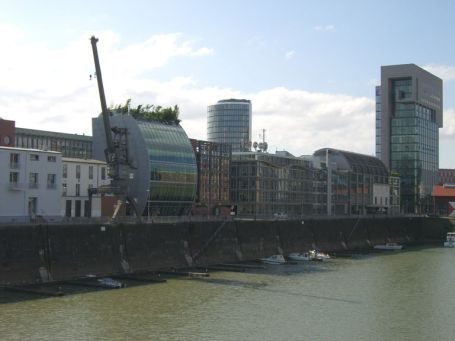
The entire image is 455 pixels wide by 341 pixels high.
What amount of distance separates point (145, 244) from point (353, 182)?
10885cm

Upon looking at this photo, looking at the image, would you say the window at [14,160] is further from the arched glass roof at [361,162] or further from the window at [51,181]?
the arched glass roof at [361,162]

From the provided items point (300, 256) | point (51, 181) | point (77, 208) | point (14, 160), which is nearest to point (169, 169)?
point (77, 208)

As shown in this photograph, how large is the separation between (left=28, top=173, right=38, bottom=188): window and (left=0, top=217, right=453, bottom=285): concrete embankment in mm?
11636

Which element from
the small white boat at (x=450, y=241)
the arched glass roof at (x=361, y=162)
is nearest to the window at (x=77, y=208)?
the small white boat at (x=450, y=241)

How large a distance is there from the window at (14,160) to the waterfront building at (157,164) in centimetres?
2960

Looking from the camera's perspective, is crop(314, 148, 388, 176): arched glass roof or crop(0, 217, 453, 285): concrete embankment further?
crop(314, 148, 388, 176): arched glass roof

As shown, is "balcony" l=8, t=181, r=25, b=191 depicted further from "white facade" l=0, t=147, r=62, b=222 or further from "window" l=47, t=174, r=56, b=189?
"window" l=47, t=174, r=56, b=189

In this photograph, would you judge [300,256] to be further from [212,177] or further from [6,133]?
[6,133]

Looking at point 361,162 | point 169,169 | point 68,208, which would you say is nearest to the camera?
point 68,208

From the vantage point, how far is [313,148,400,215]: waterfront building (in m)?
173

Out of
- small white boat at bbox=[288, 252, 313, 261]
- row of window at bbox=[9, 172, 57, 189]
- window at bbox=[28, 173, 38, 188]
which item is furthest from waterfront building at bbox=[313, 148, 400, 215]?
window at bbox=[28, 173, 38, 188]

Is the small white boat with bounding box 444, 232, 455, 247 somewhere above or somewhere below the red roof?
A: below

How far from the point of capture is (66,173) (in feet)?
312

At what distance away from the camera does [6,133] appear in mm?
107375
